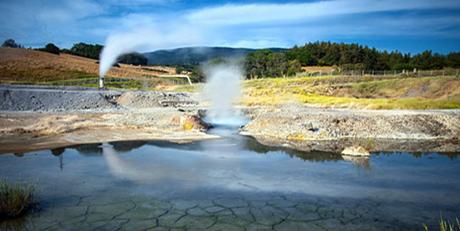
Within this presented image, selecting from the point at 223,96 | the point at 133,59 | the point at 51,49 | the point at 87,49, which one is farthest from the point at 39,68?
the point at 87,49

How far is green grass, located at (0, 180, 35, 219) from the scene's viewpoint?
24.2 feet

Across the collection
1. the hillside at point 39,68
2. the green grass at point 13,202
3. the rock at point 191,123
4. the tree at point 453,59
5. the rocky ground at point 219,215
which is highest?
the tree at point 453,59

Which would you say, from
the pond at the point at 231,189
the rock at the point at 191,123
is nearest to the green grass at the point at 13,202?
the pond at the point at 231,189

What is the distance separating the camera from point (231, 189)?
31.5ft

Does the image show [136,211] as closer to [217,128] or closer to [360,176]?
[360,176]

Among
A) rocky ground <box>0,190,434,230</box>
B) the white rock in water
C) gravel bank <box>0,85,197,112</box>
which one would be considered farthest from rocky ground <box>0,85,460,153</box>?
rocky ground <box>0,190,434,230</box>

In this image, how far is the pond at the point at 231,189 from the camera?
7445 mm

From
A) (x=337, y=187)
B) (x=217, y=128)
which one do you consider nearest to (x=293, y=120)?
(x=217, y=128)

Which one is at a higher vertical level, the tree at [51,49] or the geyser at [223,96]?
the tree at [51,49]

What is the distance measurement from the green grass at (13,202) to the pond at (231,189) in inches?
8.3

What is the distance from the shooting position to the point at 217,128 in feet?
73.3

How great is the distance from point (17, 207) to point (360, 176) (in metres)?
8.56

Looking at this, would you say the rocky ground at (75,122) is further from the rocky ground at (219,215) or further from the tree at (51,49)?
the tree at (51,49)

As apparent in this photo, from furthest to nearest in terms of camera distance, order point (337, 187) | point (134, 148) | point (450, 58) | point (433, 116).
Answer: point (450, 58)
point (433, 116)
point (134, 148)
point (337, 187)
